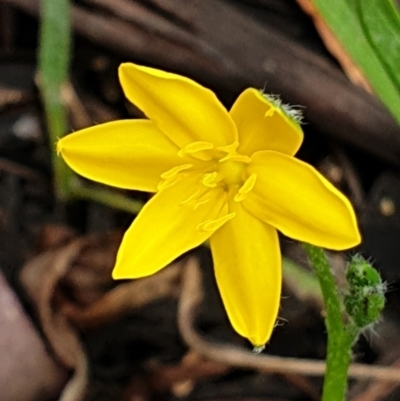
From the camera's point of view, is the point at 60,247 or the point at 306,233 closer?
the point at 306,233

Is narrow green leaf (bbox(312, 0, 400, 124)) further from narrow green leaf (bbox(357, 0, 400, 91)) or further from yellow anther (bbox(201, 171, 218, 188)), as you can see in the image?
yellow anther (bbox(201, 171, 218, 188))

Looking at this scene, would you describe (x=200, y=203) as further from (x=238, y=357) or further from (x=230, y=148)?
(x=238, y=357)

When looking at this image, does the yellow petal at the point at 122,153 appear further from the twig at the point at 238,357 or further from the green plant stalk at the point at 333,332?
the twig at the point at 238,357

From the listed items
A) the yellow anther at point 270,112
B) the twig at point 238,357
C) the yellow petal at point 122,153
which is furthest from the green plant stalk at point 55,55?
the yellow anther at point 270,112

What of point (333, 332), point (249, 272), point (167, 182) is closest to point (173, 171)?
point (167, 182)

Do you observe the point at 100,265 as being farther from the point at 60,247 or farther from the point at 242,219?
the point at 242,219

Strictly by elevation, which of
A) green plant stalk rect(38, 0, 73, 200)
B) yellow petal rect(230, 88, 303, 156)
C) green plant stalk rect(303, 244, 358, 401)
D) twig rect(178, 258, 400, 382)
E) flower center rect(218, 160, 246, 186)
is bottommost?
twig rect(178, 258, 400, 382)

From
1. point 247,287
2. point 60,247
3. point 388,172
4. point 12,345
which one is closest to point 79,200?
point 60,247

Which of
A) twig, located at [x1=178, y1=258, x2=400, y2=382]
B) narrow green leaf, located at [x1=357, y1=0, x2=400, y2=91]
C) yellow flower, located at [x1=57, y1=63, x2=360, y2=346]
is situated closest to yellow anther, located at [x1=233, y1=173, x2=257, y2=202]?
yellow flower, located at [x1=57, y1=63, x2=360, y2=346]
